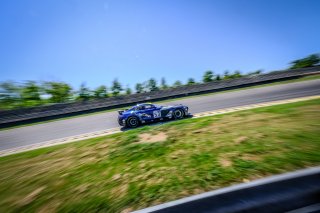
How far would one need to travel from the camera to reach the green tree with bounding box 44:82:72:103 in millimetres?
45250

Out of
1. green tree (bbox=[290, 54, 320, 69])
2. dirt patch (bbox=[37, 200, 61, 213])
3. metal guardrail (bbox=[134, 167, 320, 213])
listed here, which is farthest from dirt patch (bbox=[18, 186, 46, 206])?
green tree (bbox=[290, 54, 320, 69])

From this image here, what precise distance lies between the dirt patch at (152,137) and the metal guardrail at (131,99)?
649 inches

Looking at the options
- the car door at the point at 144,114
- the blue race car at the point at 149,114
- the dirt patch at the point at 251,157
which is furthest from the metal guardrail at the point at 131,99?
the dirt patch at the point at 251,157

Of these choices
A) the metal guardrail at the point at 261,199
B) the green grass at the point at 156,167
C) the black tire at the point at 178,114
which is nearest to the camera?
the metal guardrail at the point at 261,199

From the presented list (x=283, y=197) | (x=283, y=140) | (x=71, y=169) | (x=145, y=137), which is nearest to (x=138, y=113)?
(x=145, y=137)

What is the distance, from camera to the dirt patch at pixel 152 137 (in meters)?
5.81

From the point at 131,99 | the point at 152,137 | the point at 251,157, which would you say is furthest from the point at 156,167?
the point at 131,99

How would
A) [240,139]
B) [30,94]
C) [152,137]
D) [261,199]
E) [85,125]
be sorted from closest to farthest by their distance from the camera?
[261,199]
[240,139]
[152,137]
[85,125]
[30,94]

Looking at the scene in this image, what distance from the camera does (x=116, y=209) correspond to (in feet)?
8.63

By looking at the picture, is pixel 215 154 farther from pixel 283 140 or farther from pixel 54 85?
pixel 54 85

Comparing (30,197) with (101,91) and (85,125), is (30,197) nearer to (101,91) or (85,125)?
(85,125)

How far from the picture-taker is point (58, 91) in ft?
151

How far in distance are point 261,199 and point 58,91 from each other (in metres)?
52.1

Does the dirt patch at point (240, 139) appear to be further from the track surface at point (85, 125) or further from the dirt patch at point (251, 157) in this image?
the track surface at point (85, 125)
